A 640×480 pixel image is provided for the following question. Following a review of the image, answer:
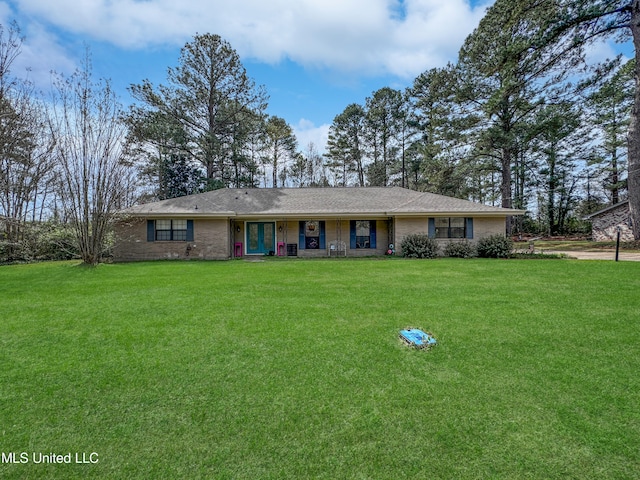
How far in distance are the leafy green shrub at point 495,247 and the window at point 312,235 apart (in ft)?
24.4

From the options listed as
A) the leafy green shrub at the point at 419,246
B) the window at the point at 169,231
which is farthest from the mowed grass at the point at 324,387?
the window at the point at 169,231

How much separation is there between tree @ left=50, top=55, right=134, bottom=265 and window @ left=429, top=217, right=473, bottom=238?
14.1 m

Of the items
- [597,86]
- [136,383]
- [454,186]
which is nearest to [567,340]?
[136,383]

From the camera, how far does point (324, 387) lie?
3033mm

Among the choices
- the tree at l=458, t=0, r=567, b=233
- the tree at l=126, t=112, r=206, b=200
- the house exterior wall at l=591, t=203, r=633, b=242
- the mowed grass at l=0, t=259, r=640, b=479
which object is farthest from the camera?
the tree at l=126, t=112, r=206, b=200

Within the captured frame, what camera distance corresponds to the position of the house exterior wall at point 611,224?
21.7m

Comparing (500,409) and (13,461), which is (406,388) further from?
(13,461)

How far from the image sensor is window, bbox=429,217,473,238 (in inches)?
582

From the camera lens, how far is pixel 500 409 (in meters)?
2.65

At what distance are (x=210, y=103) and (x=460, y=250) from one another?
2097cm

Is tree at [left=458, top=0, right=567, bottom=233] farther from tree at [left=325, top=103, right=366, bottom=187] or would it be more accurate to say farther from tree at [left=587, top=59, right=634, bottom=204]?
tree at [left=325, top=103, right=366, bottom=187]

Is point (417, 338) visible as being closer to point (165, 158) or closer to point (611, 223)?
point (165, 158)

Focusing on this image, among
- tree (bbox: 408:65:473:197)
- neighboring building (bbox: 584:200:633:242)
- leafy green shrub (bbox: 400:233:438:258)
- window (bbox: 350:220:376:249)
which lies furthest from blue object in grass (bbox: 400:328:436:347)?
neighboring building (bbox: 584:200:633:242)

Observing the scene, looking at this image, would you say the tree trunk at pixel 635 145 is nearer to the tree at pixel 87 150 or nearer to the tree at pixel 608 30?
the tree at pixel 608 30
